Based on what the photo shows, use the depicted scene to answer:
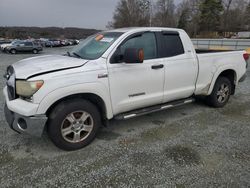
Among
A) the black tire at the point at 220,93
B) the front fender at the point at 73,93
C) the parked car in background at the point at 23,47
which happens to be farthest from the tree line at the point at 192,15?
the front fender at the point at 73,93

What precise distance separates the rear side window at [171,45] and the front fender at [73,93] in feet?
4.27

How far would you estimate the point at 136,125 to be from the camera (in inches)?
159

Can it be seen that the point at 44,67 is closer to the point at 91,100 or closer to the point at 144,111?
the point at 91,100

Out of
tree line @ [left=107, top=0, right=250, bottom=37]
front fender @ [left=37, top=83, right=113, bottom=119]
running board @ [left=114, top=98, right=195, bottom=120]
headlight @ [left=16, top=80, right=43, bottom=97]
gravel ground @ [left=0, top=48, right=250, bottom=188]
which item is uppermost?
tree line @ [left=107, top=0, right=250, bottom=37]

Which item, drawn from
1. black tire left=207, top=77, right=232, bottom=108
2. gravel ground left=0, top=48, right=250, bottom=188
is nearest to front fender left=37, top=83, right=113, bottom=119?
gravel ground left=0, top=48, right=250, bottom=188

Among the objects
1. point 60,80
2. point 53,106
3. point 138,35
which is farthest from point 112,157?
point 138,35

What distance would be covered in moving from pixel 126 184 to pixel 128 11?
65.3 meters

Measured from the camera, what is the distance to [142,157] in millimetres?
2967

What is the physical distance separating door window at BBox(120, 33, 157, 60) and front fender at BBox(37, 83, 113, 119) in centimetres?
88

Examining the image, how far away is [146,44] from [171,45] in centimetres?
54

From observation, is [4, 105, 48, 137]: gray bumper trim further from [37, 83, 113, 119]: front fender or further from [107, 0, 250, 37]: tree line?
[107, 0, 250, 37]: tree line

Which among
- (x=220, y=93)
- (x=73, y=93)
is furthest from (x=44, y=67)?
(x=220, y=93)

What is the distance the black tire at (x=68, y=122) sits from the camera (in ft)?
9.34

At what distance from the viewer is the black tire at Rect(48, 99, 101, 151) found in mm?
2846
